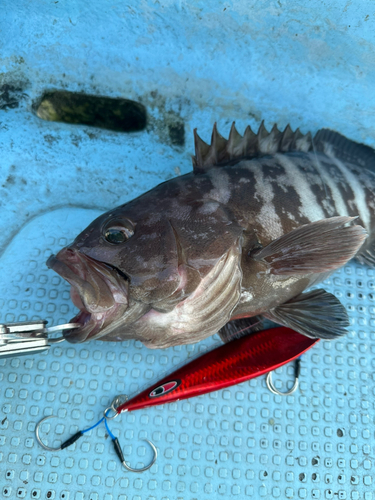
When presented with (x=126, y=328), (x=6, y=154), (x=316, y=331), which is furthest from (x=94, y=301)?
(x=6, y=154)

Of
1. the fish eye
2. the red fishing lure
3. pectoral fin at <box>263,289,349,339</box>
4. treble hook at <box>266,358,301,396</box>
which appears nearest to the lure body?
the red fishing lure

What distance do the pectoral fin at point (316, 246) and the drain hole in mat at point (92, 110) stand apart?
1481 millimetres

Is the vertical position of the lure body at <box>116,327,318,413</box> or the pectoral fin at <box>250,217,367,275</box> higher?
the pectoral fin at <box>250,217,367,275</box>

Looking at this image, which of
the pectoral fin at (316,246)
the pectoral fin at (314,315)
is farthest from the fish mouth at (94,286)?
the pectoral fin at (314,315)

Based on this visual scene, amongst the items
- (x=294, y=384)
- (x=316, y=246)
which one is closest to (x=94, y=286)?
(x=316, y=246)

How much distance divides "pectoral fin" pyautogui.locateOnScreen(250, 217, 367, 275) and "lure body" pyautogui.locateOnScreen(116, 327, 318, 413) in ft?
2.35

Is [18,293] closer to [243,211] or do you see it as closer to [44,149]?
[44,149]

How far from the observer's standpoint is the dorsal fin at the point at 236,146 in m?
1.83

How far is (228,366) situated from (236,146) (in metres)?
1.20

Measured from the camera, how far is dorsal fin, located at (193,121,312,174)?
1.83 m

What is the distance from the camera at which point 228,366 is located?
2.12 metres

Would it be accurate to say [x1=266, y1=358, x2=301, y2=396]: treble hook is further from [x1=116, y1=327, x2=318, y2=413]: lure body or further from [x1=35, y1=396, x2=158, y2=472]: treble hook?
[x1=35, y1=396, x2=158, y2=472]: treble hook

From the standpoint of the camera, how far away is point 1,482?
202cm

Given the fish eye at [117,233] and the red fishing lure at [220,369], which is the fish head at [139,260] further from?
the red fishing lure at [220,369]
